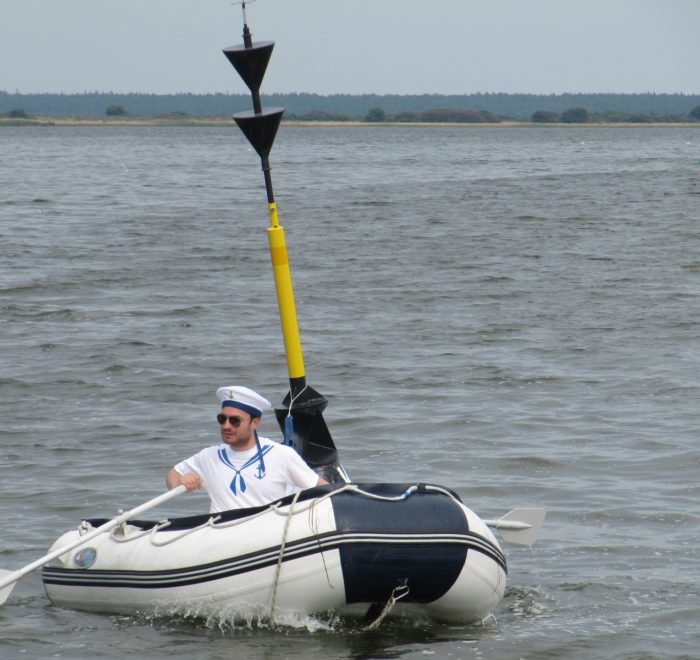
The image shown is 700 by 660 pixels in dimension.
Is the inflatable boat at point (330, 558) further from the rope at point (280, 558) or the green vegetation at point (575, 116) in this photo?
the green vegetation at point (575, 116)

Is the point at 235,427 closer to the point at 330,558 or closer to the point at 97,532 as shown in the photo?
the point at 97,532

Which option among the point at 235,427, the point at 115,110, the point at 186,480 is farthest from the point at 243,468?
the point at 115,110

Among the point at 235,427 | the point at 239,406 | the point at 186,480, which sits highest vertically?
the point at 239,406

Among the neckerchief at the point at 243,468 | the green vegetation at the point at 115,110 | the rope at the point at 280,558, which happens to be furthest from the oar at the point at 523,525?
the green vegetation at the point at 115,110

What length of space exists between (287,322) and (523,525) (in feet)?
6.85

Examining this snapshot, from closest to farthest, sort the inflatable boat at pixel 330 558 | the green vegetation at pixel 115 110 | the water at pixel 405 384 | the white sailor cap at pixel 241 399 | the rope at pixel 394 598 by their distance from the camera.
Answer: the inflatable boat at pixel 330 558, the rope at pixel 394 598, the white sailor cap at pixel 241 399, the water at pixel 405 384, the green vegetation at pixel 115 110

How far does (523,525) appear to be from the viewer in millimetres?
8320

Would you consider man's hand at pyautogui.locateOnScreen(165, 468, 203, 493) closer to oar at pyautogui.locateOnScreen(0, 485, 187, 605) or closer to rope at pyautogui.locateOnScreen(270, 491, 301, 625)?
oar at pyautogui.locateOnScreen(0, 485, 187, 605)

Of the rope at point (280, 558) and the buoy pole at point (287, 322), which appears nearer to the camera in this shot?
the rope at point (280, 558)

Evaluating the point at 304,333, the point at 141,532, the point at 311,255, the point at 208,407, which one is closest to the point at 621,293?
the point at 304,333

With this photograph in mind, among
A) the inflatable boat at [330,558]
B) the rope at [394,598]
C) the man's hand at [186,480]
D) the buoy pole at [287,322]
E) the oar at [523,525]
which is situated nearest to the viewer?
the inflatable boat at [330,558]

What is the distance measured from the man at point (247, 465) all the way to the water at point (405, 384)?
72cm

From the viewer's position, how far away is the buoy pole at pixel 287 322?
9.07m

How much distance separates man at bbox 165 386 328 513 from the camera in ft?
25.4
